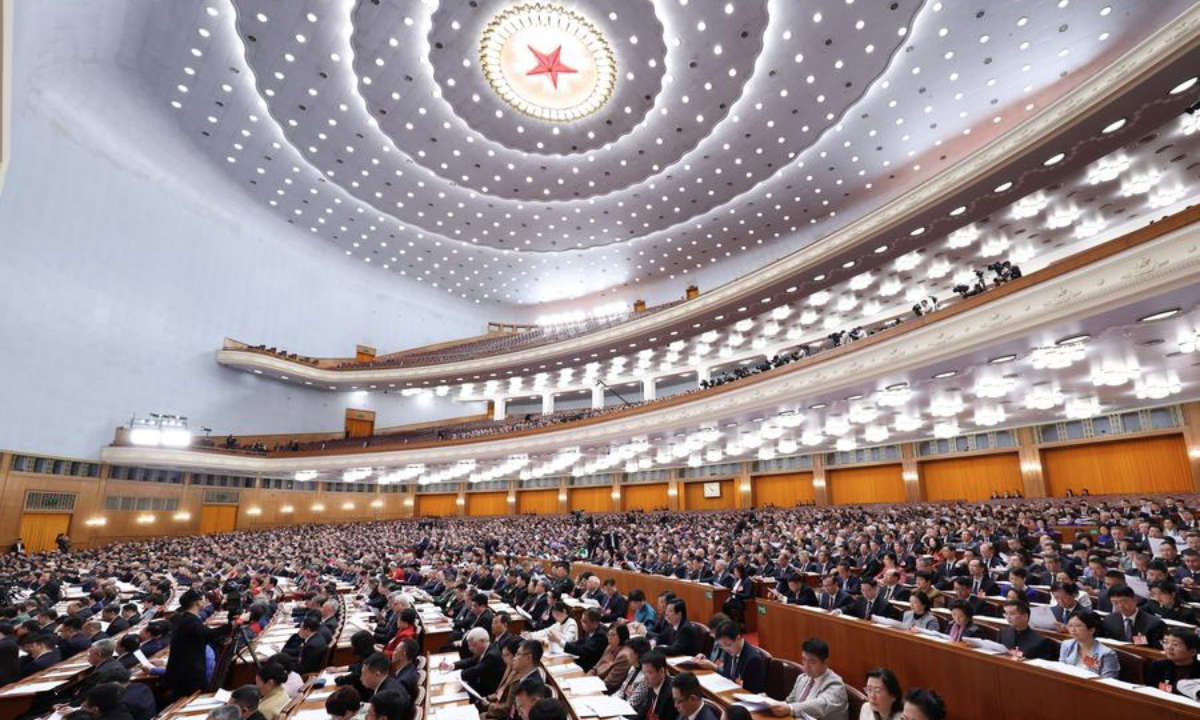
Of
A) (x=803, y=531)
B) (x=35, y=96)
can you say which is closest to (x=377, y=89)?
(x=35, y=96)

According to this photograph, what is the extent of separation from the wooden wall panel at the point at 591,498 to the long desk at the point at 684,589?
17.0 metres

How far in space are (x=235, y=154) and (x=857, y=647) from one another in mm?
23812

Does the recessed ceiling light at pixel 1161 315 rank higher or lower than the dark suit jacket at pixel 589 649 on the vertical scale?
higher

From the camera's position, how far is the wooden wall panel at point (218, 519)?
74.4ft

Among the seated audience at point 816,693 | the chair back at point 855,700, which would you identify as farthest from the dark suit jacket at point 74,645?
the chair back at point 855,700

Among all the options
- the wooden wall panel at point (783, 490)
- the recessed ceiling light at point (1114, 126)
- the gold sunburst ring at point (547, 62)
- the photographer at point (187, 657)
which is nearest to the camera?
the photographer at point (187, 657)

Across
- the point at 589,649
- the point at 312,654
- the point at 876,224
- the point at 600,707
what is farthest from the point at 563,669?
the point at 876,224

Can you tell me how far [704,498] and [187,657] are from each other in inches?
854

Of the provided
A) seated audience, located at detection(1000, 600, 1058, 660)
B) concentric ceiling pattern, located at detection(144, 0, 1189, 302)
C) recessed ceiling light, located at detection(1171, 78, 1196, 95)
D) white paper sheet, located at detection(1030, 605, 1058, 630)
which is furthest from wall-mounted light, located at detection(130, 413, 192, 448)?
recessed ceiling light, located at detection(1171, 78, 1196, 95)

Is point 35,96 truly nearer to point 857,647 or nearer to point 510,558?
point 510,558

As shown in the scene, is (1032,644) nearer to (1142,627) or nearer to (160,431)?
(1142,627)

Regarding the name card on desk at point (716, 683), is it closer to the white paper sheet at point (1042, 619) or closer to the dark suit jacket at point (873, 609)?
the dark suit jacket at point (873, 609)

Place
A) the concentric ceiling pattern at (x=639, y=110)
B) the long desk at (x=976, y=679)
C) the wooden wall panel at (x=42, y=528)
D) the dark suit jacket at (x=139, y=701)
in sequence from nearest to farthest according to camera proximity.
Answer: the long desk at (x=976, y=679)
the dark suit jacket at (x=139, y=701)
the concentric ceiling pattern at (x=639, y=110)
the wooden wall panel at (x=42, y=528)

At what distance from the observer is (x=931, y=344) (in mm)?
10477
